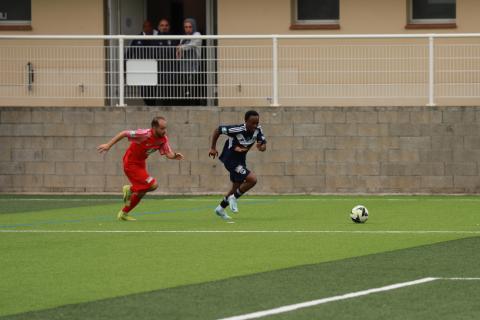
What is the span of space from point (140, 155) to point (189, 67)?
5.72 meters

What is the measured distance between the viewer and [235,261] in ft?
44.0

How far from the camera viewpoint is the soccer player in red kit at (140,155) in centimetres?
1919

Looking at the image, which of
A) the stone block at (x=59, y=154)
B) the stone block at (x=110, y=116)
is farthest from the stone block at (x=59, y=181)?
the stone block at (x=110, y=116)

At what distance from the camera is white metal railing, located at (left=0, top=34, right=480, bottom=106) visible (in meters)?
24.9

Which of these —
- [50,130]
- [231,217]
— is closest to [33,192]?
[50,130]

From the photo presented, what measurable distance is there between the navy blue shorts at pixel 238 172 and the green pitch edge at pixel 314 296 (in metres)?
6.34

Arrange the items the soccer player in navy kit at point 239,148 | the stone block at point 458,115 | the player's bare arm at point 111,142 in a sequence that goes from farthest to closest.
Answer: the stone block at point 458,115 < the soccer player in navy kit at point 239,148 < the player's bare arm at point 111,142

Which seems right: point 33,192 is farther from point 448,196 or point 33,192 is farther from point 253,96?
point 448,196

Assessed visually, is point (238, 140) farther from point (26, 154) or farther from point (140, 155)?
point (26, 154)

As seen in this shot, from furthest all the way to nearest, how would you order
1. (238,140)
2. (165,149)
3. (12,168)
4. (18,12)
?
1. (18,12)
2. (12,168)
3. (238,140)
4. (165,149)

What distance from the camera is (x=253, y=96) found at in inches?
998

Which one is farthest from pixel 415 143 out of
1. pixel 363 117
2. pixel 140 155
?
pixel 140 155

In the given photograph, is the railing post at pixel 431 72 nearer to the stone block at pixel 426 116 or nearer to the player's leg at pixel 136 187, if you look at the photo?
the stone block at pixel 426 116

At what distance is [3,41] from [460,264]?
14440 millimetres
